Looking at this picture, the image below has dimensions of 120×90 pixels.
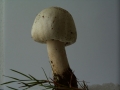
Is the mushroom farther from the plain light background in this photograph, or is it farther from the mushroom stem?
the plain light background

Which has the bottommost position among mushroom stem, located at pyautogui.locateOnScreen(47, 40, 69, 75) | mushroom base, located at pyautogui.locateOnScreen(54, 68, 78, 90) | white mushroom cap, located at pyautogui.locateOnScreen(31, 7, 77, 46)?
mushroom base, located at pyautogui.locateOnScreen(54, 68, 78, 90)

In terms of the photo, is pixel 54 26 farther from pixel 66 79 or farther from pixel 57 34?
pixel 66 79

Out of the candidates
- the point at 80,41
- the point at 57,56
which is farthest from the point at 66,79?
the point at 80,41

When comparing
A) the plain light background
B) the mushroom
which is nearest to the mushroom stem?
the mushroom

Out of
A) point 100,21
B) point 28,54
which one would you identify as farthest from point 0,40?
point 100,21

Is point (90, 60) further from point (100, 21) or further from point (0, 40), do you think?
point (0, 40)

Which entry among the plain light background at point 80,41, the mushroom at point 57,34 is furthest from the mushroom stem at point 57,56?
the plain light background at point 80,41

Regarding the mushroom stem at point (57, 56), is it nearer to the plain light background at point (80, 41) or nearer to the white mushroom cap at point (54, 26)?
the white mushroom cap at point (54, 26)
